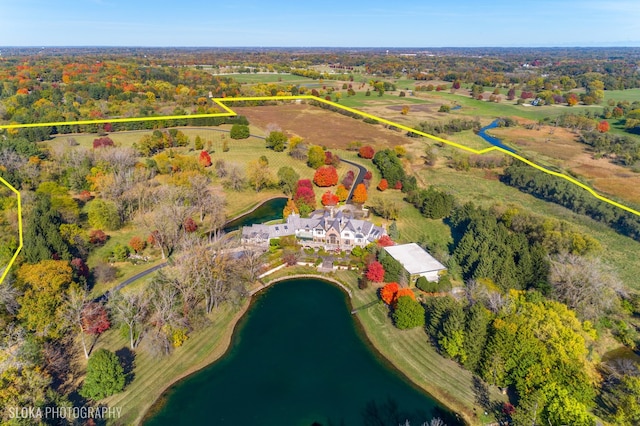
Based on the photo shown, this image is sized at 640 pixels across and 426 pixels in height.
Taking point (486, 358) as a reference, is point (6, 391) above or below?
above

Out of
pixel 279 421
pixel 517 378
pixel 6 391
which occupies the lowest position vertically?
pixel 279 421

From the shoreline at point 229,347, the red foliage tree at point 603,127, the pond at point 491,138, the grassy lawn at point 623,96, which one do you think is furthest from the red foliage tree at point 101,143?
the grassy lawn at point 623,96

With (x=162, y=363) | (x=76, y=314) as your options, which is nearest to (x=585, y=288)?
(x=162, y=363)

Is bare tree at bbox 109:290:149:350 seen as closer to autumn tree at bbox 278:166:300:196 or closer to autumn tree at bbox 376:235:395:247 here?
autumn tree at bbox 376:235:395:247

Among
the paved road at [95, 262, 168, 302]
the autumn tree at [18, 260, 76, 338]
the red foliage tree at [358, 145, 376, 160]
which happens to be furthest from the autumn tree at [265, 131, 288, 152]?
the autumn tree at [18, 260, 76, 338]

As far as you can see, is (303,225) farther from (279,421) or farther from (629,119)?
(629,119)

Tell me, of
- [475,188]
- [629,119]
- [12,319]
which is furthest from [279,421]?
[629,119]

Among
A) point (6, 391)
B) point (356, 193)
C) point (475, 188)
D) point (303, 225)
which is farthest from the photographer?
point (475, 188)
